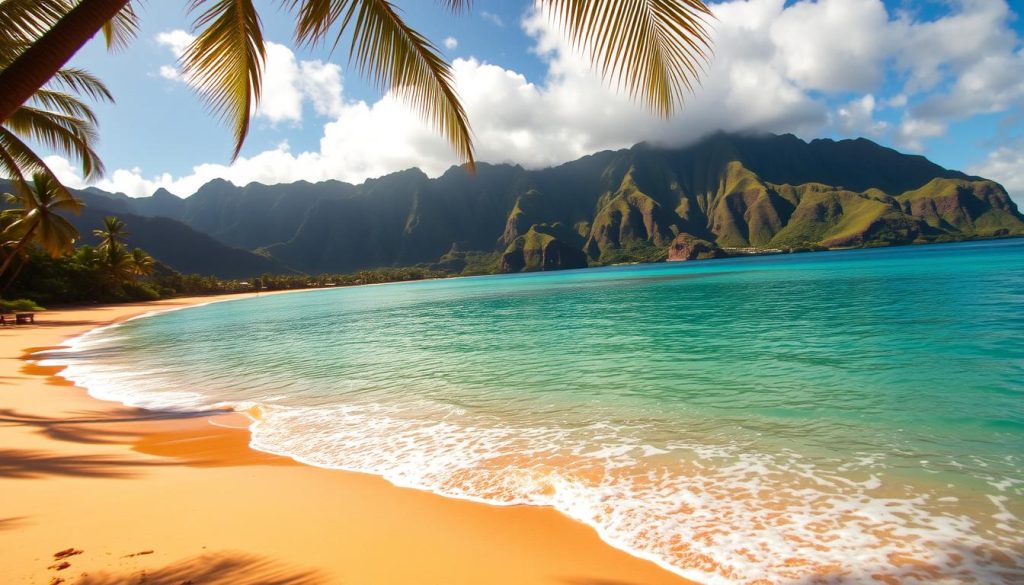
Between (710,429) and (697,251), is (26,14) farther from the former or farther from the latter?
(697,251)

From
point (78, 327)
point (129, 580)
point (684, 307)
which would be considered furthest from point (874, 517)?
point (78, 327)

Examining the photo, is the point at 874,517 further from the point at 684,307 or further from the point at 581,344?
the point at 684,307

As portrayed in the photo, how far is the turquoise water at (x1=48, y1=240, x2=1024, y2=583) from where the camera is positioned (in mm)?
3775

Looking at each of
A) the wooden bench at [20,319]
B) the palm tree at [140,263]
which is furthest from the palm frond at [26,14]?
the palm tree at [140,263]

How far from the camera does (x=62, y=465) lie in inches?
227

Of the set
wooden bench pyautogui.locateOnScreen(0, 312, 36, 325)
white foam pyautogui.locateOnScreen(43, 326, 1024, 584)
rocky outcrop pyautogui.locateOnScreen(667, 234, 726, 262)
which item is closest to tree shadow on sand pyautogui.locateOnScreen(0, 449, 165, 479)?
white foam pyautogui.locateOnScreen(43, 326, 1024, 584)

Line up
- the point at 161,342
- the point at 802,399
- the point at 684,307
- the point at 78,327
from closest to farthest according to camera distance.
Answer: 1. the point at 802,399
2. the point at 161,342
3. the point at 684,307
4. the point at 78,327

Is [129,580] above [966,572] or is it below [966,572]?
above

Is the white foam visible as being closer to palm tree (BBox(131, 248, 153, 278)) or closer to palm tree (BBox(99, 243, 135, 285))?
palm tree (BBox(99, 243, 135, 285))

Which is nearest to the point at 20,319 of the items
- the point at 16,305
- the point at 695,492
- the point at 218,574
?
the point at 16,305

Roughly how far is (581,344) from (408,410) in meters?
7.77

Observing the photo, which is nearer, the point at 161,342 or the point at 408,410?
the point at 408,410

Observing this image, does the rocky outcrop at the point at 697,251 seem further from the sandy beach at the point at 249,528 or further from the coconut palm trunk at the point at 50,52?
the coconut palm trunk at the point at 50,52

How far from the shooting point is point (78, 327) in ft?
98.0
